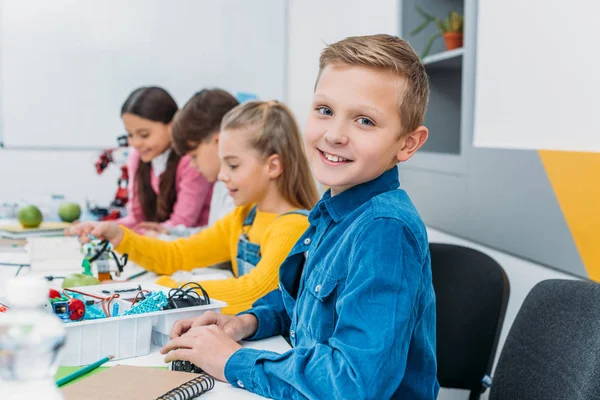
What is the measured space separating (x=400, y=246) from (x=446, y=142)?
1.78m

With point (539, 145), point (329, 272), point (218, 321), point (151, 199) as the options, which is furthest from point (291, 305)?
point (151, 199)

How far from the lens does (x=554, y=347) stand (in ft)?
3.62

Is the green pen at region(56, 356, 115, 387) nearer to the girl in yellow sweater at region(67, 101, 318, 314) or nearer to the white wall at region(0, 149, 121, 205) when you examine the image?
the girl in yellow sweater at region(67, 101, 318, 314)

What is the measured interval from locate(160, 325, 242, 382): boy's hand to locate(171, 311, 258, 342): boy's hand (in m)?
0.05

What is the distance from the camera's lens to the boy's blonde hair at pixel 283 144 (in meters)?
1.80

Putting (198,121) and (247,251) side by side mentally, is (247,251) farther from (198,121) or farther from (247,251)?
(198,121)

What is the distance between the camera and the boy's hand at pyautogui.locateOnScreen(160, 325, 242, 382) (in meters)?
0.99

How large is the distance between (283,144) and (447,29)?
0.95m

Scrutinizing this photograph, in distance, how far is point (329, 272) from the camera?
38.7 inches

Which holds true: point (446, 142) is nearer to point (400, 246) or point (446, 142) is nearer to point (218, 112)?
point (218, 112)

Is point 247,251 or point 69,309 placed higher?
point 69,309

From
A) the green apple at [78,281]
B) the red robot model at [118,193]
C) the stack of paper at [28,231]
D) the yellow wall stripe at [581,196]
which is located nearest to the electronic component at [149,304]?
the green apple at [78,281]

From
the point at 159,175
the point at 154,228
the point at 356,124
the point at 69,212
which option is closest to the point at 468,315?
the point at 356,124

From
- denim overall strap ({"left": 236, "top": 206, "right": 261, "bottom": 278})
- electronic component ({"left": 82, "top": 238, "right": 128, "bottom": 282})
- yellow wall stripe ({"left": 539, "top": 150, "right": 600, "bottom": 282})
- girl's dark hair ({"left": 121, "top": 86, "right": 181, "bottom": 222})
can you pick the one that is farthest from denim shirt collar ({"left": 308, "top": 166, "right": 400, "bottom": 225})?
girl's dark hair ({"left": 121, "top": 86, "right": 181, "bottom": 222})
